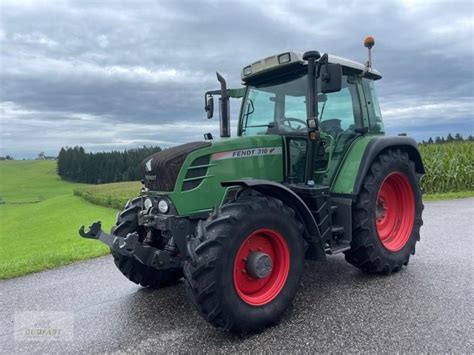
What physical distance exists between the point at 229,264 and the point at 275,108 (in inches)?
84.9

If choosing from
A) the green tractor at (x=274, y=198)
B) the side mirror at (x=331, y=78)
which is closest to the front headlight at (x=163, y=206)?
the green tractor at (x=274, y=198)

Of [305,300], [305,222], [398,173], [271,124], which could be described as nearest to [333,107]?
[271,124]

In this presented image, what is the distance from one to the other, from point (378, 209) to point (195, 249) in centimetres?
282

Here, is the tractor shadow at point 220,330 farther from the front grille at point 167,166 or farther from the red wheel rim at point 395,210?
the front grille at point 167,166

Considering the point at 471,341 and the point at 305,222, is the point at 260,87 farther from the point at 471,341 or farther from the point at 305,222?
the point at 471,341

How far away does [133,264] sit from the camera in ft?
13.6

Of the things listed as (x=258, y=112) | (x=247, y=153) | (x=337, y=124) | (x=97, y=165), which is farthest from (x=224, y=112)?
(x=97, y=165)

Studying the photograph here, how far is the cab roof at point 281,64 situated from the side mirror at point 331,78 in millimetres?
440

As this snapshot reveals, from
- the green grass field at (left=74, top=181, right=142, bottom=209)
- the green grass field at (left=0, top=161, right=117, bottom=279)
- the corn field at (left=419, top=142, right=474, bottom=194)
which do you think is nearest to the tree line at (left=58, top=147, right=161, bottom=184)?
the green grass field at (left=0, top=161, right=117, bottom=279)

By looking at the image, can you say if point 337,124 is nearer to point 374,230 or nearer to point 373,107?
point 373,107

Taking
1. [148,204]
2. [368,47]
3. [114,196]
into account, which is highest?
[368,47]

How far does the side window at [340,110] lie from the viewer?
4434 millimetres

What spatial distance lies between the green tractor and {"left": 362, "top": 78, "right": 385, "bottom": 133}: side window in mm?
14

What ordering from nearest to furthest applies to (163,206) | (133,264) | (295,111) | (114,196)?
1. (163,206)
2. (133,264)
3. (295,111)
4. (114,196)
